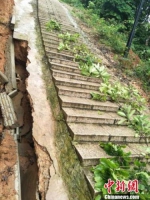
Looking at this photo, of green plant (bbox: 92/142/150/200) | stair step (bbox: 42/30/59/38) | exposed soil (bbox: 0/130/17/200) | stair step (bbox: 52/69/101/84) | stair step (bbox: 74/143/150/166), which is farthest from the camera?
stair step (bbox: 42/30/59/38)

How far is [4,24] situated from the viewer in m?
6.30

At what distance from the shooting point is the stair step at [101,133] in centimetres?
331

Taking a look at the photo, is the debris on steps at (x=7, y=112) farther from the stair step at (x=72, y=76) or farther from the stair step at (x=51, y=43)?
the stair step at (x=51, y=43)

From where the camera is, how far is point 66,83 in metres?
4.44

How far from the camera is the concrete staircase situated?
3174mm

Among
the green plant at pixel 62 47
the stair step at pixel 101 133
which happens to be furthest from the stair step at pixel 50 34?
the stair step at pixel 101 133

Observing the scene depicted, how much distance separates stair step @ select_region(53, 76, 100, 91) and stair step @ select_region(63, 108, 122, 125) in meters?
0.80

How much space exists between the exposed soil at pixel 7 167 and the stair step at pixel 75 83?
1.53 meters

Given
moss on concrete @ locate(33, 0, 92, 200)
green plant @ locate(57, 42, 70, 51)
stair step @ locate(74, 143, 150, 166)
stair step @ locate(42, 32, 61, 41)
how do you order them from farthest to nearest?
stair step @ locate(42, 32, 61, 41)
green plant @ locate(57, 42, 70, 51)
stair step @ locate(74, 143, 150, 166)
moss on concrete @ locate(33, 0, 92, 200)

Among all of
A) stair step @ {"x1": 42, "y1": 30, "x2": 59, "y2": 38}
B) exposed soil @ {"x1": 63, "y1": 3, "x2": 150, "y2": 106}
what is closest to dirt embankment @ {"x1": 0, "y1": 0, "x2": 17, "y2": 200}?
stair step @ {"x1": 42, "y1": 30, "x2": 59, "y2": 38}

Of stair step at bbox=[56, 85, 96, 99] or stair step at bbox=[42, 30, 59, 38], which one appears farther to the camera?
stair step at bbox=[42, 30, 59, 38]

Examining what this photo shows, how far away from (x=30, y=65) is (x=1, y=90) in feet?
3.75

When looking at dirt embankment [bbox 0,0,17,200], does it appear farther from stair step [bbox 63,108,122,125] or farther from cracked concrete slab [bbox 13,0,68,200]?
stair step [bbox 63,108,122,125]

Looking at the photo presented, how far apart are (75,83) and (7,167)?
2.17 metres
